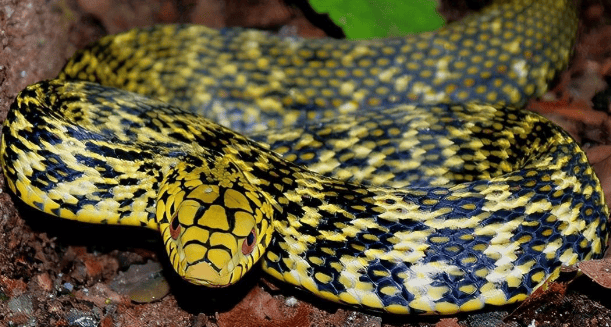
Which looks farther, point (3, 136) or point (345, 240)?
point (3, 136)

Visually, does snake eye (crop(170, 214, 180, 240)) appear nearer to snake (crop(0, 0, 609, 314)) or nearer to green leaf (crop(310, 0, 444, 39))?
snake (crop(0, 0, 609, 314))

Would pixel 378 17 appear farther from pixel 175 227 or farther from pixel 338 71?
pixel 175 227

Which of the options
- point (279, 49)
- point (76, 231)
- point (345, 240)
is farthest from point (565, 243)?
point (76, 231)

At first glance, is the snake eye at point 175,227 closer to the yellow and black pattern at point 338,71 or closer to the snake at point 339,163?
the snake at point 339,163

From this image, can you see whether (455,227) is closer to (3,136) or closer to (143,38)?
(3,136)

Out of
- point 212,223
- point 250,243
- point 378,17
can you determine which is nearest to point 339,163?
point 250,243

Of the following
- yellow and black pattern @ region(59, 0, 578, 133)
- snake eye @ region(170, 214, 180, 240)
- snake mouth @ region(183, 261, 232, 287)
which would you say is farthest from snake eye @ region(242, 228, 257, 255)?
yellow and black pattern @ region(59, 0, 578, 133)
